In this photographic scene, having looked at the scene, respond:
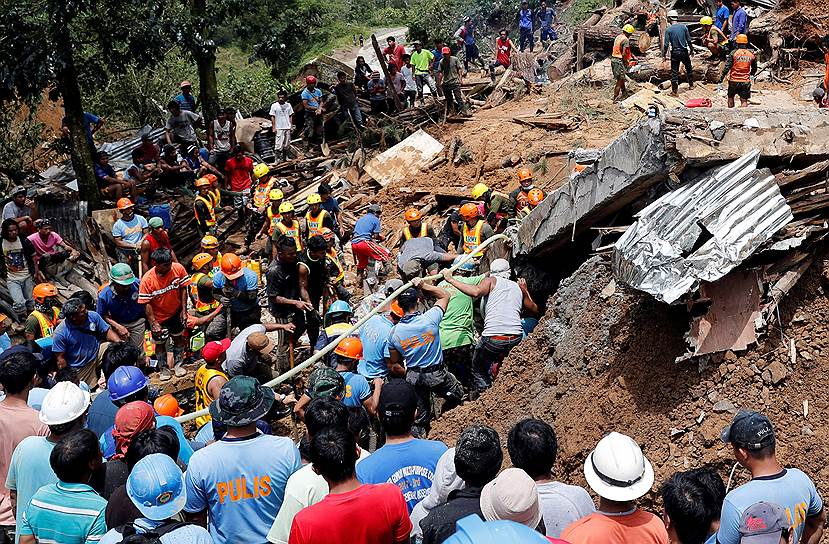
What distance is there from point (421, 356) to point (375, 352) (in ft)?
1.38

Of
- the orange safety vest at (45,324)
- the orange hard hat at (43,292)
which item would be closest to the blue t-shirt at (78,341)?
the orange safety vest at (45,324)

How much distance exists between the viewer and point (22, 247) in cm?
1141

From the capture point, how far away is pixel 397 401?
16.4ft

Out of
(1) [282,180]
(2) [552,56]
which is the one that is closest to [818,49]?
(2) [552,56]

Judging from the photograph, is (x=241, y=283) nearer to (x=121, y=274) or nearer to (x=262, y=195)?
(x=121, y=274)

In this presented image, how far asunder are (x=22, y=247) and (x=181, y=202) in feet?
13.3

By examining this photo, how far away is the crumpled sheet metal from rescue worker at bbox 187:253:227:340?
5.02 metres

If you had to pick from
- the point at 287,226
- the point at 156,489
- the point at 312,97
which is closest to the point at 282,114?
the point at 312,97

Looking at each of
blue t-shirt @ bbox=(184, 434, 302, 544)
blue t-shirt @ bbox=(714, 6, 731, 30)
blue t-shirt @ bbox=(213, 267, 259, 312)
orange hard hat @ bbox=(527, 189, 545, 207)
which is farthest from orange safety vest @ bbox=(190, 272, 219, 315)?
blue t-shirt @ bbox=(714, 6, 731, 30)

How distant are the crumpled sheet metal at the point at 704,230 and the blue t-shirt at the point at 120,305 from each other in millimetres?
5947

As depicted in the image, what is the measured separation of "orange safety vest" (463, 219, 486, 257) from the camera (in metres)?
9.77

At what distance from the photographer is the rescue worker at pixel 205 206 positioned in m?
13.7

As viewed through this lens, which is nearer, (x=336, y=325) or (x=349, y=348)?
(x=349, y=348)

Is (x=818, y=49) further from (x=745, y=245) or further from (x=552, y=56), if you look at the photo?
(x=745, y=245)
